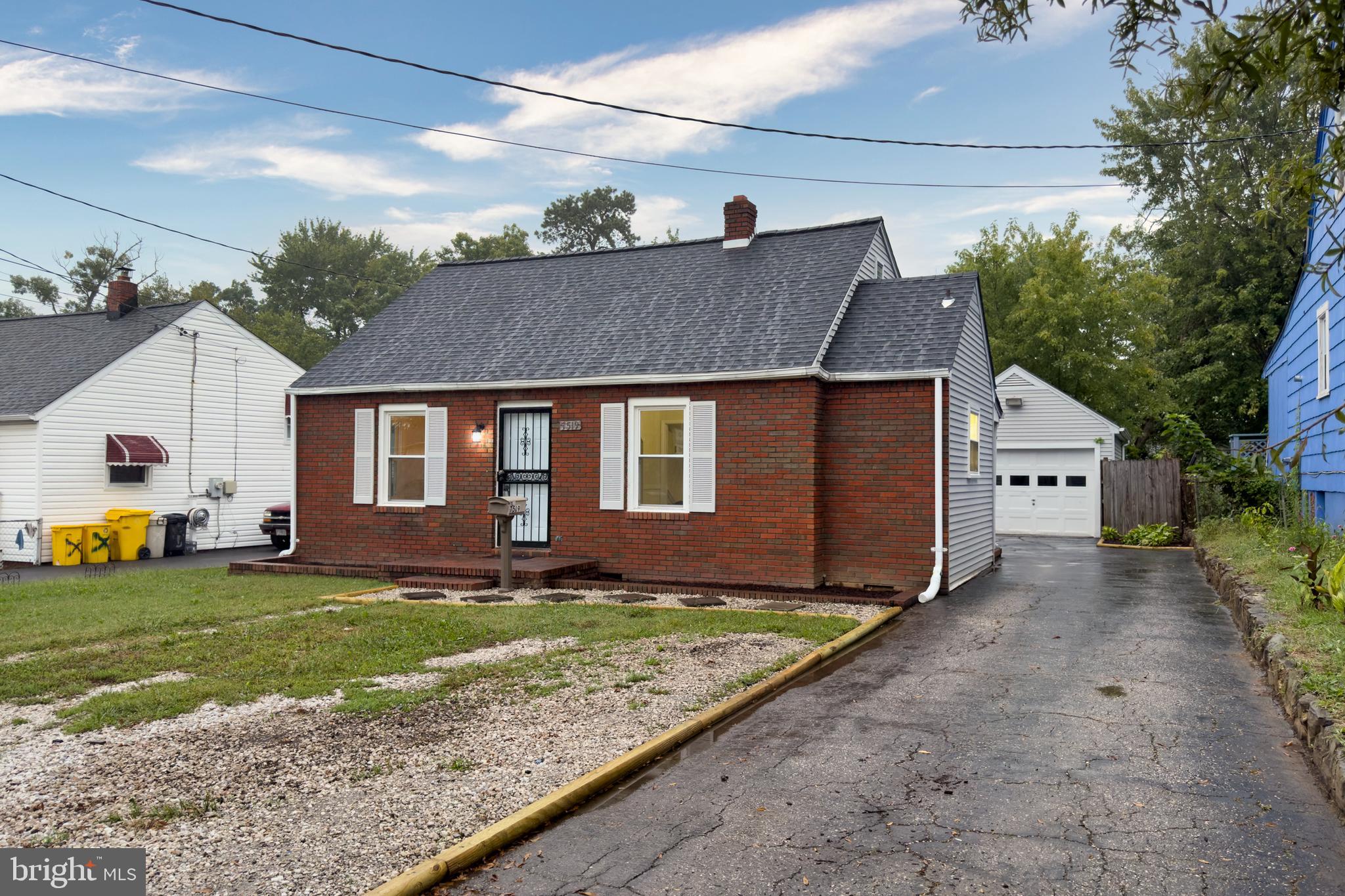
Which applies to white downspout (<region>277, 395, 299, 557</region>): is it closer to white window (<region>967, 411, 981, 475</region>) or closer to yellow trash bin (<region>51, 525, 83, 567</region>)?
yellow trash bin (<region>51, 525, 83, 567</region>)

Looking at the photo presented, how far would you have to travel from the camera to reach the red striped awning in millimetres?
18953

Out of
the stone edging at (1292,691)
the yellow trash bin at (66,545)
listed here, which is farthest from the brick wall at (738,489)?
the yellow trash bin at (66,545)

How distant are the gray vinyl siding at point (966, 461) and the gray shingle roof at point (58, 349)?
1780cm

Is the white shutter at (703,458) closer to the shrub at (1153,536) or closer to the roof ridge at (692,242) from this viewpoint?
the roof ridge at (692,242)

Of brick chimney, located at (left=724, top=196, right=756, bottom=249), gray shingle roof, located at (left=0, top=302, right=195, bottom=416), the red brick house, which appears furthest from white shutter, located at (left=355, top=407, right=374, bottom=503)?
gray shingle roof, located at (left=0, top=302, right=195, bottom=416)

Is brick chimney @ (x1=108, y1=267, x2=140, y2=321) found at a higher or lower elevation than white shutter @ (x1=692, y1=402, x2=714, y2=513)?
higher

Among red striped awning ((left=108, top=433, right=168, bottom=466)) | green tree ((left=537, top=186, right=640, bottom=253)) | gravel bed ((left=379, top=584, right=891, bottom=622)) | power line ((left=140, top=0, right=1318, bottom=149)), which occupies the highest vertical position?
green tree ((left=537, top=186, right=640, bottom=253))

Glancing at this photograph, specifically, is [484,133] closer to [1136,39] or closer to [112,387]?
A: [112,387]

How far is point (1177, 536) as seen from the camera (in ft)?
70.4

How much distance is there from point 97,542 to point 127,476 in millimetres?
1933

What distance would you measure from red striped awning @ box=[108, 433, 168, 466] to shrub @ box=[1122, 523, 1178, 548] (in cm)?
2305

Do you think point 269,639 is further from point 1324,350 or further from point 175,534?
point 1324,350

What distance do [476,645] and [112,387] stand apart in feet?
52.0

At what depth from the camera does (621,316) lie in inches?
575
